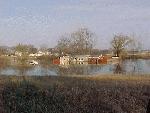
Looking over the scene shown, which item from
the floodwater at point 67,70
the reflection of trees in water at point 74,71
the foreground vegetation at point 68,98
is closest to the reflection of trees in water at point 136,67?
the floodwater at point 67,70

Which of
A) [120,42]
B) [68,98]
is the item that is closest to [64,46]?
[120,42]

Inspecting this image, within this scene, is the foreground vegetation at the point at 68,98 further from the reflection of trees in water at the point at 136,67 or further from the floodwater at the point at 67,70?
the reflection of trees in water at the point at 136,67

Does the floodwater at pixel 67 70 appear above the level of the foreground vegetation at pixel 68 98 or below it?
below

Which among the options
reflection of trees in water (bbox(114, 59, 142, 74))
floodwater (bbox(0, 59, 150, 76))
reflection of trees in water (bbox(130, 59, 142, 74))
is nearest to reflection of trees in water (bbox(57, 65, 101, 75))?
floodwater (bbox(0, 59, 150, 76))

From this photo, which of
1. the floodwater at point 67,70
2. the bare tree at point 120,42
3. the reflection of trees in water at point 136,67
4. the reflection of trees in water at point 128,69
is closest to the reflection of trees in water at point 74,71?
the floodwater at point 67,70

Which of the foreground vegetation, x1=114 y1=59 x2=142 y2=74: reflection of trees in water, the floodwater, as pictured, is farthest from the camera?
x1=114 y1=59 x2=142 y2=74: reflection of trees in water

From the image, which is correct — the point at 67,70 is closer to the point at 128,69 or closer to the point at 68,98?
the point at 128,69

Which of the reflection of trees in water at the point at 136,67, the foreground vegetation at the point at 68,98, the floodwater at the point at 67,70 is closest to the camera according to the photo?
the foreground vegetation at the point at 68,98

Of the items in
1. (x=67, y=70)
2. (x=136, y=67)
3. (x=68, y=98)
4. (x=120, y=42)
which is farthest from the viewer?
(x=120, y=42)

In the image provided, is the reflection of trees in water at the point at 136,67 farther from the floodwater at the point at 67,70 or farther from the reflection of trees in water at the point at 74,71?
the reflection of trees in water at the point at 74,71

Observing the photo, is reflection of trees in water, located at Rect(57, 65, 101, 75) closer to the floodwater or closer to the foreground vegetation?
the floodwater

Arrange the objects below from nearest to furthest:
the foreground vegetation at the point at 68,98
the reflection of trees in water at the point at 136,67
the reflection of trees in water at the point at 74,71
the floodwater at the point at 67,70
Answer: the foreground vegetation at the point at 68,98, the reflection of trees in water at the point at 74,71, the floodwater at the point at 67,70, the reflection of trees in water at the point at 136,67

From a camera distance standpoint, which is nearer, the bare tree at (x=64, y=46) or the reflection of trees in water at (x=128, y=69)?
the reflection of trees in water at (x=128, y=69)

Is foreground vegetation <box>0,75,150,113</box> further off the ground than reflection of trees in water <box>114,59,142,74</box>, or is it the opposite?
foreground vegetation <box>0,75,150,113</box>
